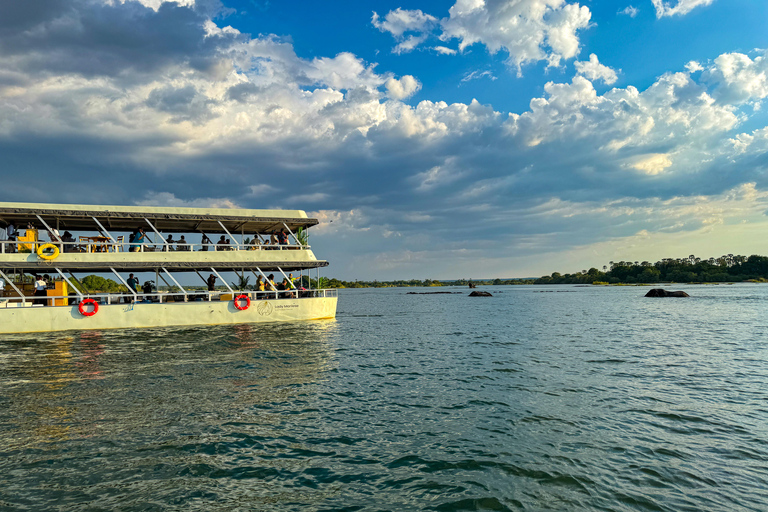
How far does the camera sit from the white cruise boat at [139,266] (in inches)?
898

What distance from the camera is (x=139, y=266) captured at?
2445 centimetres

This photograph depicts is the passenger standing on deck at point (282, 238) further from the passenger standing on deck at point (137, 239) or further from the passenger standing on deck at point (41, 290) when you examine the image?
the passenger standing on deck at point (41, 290)

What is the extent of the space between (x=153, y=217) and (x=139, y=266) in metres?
3.01

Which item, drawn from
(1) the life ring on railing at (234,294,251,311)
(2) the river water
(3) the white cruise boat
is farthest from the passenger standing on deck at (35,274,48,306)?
(1) the life ring on railing at (234,294,251,311)

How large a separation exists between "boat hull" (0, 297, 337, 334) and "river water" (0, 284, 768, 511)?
7.01 metres

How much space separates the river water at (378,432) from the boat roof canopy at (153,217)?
9773mm

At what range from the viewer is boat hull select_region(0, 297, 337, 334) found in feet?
73.5

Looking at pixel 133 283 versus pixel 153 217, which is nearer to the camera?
pixel 153 217

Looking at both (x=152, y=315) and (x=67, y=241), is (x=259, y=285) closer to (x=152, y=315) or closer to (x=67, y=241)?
(x=152, y=315)

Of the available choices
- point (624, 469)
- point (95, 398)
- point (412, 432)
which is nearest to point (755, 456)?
point (624, 469)

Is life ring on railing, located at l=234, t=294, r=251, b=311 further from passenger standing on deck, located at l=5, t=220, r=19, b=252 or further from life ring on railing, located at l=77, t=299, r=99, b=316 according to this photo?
passenger standing on deck, located at l=5, t=220, r=19, b=252

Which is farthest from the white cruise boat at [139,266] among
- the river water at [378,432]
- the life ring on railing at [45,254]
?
the river water at [378,432]

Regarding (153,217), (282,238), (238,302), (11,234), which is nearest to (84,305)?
(153,217)

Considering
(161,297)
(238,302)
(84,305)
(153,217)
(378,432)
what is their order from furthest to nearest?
→ (238,302), (161,297), (153,217), (84,305), (378,432)
